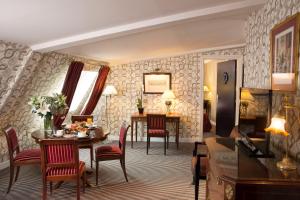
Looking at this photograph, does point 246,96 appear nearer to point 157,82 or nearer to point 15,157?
point 15,157

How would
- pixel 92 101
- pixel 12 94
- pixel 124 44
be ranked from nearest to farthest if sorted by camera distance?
pixel 12 94 < pixel 124 44 < pixel 92 101

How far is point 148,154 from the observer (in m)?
5.70

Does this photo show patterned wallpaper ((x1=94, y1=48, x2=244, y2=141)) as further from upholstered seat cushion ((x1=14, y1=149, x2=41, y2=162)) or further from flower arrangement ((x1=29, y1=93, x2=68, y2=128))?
upholstered seat cushion ((x1=14, y1=149, x2=41, y2=162))

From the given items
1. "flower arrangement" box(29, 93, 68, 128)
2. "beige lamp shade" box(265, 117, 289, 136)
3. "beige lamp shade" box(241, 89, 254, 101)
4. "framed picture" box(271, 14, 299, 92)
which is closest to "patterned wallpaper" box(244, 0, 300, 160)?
"framed picture" box(271, 14, 299, 92)

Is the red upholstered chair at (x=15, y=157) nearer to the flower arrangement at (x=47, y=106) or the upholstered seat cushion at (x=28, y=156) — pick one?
the upholstered seat cushion at (x=28, y=156)

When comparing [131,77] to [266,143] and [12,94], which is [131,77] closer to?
[12,94]

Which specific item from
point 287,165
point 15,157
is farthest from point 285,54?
point 15,157

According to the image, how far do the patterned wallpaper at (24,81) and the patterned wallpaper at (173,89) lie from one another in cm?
167

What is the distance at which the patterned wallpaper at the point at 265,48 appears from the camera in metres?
2.24

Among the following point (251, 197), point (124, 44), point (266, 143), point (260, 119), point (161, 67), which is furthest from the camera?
point (161, 67)

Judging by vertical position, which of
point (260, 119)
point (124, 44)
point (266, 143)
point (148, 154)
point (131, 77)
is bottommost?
point (148, 154)

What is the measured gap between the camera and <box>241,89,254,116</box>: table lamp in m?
2.72

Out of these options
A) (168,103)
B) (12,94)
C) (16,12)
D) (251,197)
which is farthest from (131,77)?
(251,197)

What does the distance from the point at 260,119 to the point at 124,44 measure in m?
2.89
